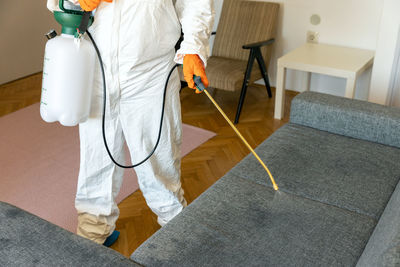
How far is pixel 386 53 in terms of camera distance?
9.31 ft

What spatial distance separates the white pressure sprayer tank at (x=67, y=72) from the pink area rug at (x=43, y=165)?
74 centimetres

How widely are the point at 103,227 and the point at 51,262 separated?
83cm

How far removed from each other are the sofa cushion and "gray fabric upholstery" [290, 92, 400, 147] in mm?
38

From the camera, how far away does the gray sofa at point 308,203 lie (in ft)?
4.28

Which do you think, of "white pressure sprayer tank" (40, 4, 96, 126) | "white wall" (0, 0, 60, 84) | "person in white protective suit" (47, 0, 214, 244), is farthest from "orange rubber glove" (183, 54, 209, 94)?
"white wall" (0, 0, 60, 84)

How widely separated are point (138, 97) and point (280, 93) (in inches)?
69.1

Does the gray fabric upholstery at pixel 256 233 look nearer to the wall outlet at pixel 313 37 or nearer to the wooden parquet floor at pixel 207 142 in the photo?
the wooden parquet floor at pixel 207 142

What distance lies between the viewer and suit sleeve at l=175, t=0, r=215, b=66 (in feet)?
5.44

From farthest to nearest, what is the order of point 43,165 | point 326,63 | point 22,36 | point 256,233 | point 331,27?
1. point 22,36
2. point 331,27
3. point 326,63
4. point 43,165
5. point 256,233

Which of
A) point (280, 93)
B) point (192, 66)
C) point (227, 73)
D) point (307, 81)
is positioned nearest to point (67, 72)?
point (192, 66)

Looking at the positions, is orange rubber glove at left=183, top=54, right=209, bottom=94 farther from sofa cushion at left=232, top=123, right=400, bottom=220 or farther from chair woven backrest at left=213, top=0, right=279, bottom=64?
chair woven backrest at left=213, top=0, right=279, bottom=64

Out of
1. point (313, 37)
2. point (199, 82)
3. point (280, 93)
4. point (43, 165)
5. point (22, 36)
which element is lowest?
point (43, 165)

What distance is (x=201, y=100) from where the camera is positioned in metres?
3.72

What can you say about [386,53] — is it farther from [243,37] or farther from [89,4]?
[89,4]
